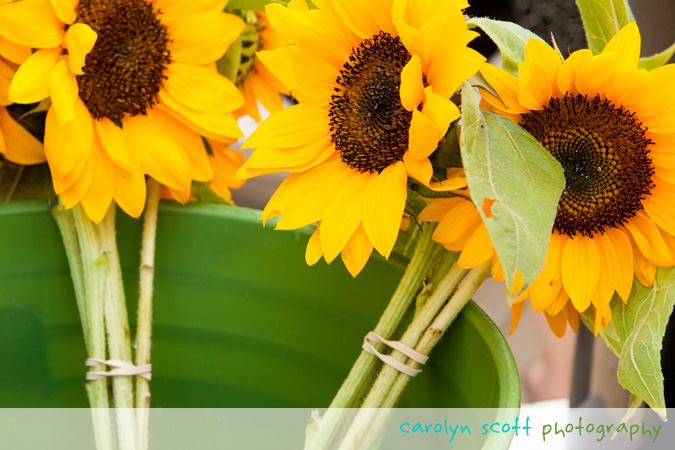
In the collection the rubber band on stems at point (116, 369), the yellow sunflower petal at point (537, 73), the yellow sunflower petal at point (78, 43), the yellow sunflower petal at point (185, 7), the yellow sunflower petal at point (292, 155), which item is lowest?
the rubber band on stems at point (116, 369)

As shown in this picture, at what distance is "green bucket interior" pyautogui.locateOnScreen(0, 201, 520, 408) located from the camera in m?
0.31

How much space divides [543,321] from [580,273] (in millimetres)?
313

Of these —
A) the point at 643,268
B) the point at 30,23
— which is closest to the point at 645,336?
the point at 643,268

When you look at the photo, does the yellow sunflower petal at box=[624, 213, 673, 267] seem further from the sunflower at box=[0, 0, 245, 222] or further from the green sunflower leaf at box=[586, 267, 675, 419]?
the sunflower at box=[0, 0, 245, 222]

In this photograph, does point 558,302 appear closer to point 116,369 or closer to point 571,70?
point 571,70

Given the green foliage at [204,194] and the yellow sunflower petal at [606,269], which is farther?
the green foliage at [204,194]

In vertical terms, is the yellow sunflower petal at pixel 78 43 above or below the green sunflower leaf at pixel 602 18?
above

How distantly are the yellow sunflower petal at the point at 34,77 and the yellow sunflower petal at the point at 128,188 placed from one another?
0.05m

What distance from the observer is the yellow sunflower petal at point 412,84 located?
203 millimetres

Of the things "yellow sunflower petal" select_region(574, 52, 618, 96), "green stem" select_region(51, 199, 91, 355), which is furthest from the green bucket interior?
"yellow sunflower petal" select_region(574, 52, 618, 96)

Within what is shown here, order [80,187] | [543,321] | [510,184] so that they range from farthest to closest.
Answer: [543,321] < [80,187] < [510,184]

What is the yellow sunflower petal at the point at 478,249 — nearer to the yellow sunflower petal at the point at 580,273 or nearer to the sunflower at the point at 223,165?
the yellow sunflower petal at the point at 580,273

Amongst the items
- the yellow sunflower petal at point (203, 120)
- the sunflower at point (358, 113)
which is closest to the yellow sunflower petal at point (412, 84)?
the sunflower at point (358, 113)

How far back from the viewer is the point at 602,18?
24 cm
